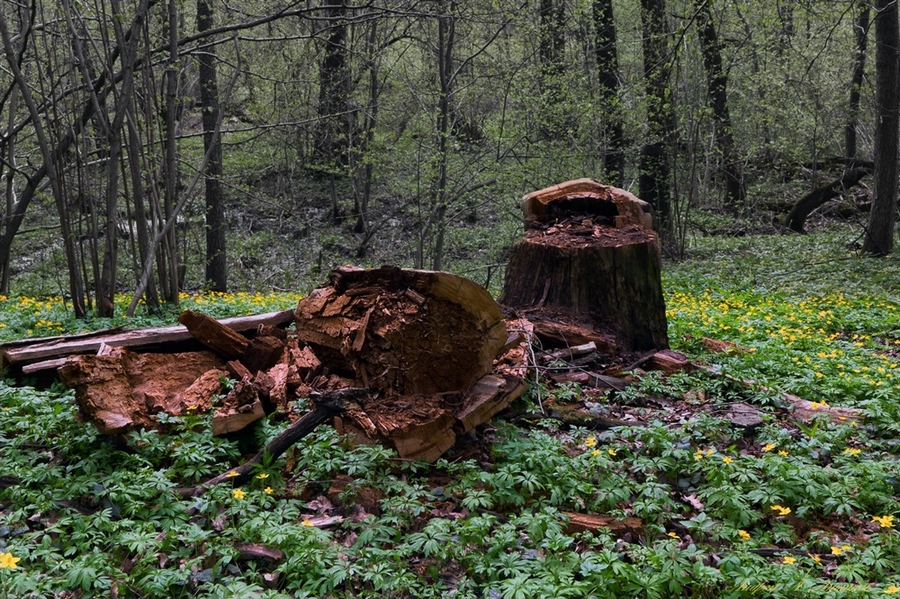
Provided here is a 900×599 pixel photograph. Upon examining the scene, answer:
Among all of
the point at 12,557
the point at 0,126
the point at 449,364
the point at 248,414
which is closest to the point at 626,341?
the point at 449,364

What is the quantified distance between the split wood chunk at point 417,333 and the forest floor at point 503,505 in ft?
1.41

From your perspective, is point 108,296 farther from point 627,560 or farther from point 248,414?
point 627,560

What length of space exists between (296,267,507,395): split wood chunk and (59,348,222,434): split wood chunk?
89 cm

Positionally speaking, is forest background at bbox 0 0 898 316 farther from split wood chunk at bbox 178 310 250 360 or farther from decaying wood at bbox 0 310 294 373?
split wood chunk at bbox 178 310 250 360

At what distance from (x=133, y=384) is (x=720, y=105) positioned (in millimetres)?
17556

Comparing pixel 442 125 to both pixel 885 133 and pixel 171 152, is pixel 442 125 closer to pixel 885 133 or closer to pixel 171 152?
pixel 171 152

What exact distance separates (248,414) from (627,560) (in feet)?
6.91

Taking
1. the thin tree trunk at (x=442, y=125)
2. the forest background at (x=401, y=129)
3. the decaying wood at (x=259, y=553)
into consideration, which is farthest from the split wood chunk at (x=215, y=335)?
the thin tree trunk at (x=442, y=125)

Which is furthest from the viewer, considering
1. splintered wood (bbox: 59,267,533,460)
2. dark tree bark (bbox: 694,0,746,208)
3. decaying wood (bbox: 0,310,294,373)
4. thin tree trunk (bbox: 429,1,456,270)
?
dark tree bark (bbox: 694,0,746,208)

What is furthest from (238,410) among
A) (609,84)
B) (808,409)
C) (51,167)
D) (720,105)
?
(720,105)

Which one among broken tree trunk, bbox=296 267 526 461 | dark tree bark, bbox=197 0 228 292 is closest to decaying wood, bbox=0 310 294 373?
broken tree trunk, bbox=296 267 526 461

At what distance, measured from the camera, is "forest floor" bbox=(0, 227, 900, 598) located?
9.26ft

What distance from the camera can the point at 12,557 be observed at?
2582 millimetres

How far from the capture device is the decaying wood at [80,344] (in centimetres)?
461
